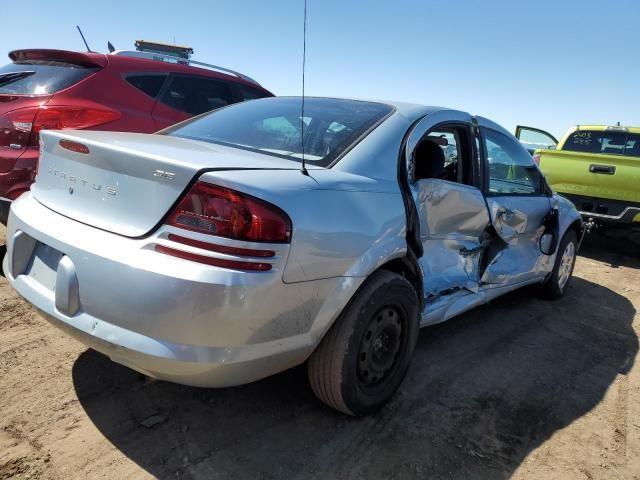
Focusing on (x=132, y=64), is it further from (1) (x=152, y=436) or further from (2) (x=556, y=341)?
(2) (x=556, y=341)

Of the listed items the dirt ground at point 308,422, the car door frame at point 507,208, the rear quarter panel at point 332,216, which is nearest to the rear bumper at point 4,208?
the dirt ground at point 308,422

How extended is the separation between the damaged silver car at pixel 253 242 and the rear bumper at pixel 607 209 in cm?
453

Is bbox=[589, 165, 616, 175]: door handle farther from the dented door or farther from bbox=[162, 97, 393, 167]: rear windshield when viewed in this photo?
bbox=[162, 97, 393, 167]: rear windshield

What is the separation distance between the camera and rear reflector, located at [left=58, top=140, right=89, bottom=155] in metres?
2.12

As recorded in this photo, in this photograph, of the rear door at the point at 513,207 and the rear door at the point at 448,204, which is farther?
the rear door at the point at 513,207

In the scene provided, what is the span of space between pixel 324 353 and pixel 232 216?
2.71 feet

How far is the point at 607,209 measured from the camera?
6.82 m

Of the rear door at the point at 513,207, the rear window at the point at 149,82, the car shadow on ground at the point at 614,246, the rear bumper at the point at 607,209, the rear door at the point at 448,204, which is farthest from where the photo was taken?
the car shadow on ground at the point at 614,246

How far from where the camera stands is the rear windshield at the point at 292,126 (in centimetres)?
252

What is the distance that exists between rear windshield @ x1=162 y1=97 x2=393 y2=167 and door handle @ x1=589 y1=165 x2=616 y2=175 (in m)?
5.12

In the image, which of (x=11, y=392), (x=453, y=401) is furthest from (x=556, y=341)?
(x=11, y=392)

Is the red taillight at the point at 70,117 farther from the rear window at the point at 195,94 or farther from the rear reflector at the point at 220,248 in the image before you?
the rear reflector at the point at 220,248

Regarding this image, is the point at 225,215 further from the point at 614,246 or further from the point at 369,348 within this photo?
the point at 614,246

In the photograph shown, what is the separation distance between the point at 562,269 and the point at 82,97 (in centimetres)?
447
